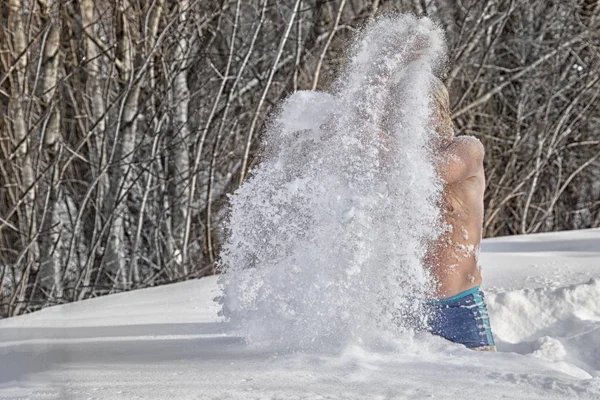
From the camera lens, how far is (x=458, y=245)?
2.30 meters

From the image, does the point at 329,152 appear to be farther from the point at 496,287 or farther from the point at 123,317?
the point at 496,287

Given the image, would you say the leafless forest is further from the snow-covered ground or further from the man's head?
the man's head

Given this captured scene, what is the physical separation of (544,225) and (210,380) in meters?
5.78

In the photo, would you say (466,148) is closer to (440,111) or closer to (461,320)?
(440,111)

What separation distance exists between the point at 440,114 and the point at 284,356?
2.64ft

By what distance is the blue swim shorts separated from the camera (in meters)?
2.22

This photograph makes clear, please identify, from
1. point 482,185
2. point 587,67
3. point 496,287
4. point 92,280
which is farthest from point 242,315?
point 587,67

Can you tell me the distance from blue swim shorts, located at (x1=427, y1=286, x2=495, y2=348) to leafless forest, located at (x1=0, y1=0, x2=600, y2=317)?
1912 millimetres

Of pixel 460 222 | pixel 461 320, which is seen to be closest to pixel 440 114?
pixel 460 222

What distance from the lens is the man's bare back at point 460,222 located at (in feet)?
7.30

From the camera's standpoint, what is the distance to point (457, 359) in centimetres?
179

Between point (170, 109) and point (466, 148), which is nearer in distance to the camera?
point (466, 148)

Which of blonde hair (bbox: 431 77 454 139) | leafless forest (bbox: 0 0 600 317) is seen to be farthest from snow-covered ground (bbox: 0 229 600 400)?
leafless forest (bbox: 0 0 600 317)

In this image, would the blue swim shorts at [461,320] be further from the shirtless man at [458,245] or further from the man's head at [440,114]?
the man's head at [440,114]
